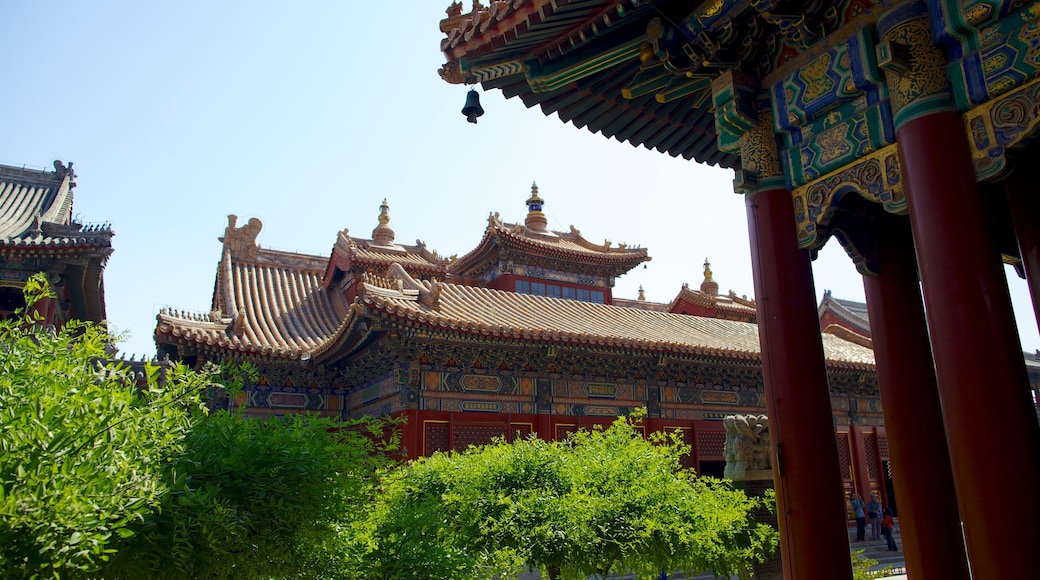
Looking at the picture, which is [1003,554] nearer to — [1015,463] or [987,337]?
[1015,463]

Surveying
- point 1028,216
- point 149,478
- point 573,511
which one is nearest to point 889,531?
point 573,511

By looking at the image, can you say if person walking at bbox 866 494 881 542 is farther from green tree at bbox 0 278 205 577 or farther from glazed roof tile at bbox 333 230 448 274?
green tree at bbox 0 278 205 577

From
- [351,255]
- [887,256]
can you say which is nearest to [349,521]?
[887,256]

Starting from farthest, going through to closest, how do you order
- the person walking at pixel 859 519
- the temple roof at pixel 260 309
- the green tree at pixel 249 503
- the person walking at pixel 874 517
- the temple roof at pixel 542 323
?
the person walking at pixel 874 517 < the person walking at pixel 859 519 < the temple roof at pixel 260 309 < the temple roof at pixel 542 323 < the green tree at pixel 249 503

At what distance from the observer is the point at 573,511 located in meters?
5.57

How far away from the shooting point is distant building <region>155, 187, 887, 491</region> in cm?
1247

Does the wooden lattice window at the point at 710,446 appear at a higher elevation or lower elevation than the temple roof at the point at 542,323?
lower

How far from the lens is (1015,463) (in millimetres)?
3064

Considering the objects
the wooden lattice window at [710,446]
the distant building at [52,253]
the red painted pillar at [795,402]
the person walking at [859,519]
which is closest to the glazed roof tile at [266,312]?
the distant building at [52,253]

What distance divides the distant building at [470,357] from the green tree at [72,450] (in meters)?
6.16

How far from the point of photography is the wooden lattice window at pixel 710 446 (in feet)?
49.6

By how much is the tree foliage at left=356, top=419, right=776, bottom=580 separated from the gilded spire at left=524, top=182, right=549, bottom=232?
17502 mm

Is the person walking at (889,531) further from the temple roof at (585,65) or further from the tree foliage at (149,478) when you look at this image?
the tree foliage at (149,478)

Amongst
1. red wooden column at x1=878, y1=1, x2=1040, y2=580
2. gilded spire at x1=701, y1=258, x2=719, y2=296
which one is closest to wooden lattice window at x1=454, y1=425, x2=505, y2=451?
red wooden column at x1=878, y1=1, x2=1040, y2=580
